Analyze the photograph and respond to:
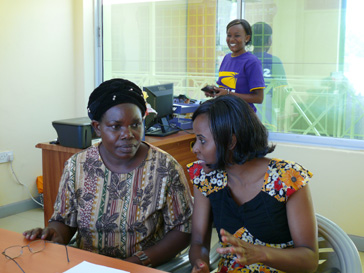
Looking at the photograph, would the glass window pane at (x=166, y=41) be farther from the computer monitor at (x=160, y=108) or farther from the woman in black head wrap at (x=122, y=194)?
the woman in black head wrap at (x=122, y=194)

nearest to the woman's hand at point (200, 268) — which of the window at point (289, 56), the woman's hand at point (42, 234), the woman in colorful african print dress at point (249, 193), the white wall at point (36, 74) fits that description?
the woman in colorful african print dress at point (249, 193)

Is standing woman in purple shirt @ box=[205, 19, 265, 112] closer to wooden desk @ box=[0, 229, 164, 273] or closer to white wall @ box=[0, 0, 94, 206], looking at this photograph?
white wall @ box=[0, 0, 94, 206]

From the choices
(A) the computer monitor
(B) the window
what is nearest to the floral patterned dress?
(A) the computer monitor

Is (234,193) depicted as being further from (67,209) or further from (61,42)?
(61,42)

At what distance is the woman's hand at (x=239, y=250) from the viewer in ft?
4.11

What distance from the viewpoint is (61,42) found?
467 centimetres

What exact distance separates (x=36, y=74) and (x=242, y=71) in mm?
2112

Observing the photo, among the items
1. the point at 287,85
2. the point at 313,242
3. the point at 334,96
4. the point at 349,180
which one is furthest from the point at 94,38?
the point at 313,242

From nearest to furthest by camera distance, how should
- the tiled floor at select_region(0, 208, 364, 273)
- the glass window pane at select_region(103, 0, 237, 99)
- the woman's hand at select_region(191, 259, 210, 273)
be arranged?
the woman's hand at select_region(191, 259, 210, 273)
the tiled floor at select_region(0, 208, 364, 273)
the glass window pane at select_region(103, 0, 237, 99)

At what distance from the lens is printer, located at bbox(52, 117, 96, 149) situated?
2914 mm

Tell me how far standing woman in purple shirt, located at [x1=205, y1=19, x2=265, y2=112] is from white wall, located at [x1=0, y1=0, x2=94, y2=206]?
1911mm

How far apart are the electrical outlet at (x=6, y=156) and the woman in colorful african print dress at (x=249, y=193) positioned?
303cm

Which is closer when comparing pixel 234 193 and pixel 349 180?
pixel 234 193

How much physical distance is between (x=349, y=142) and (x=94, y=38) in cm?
288
